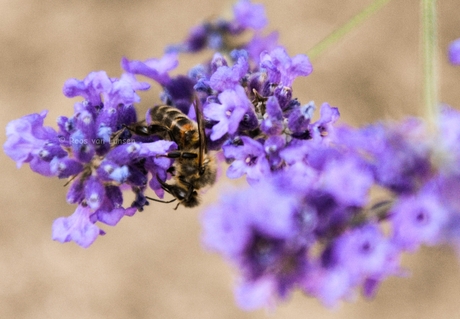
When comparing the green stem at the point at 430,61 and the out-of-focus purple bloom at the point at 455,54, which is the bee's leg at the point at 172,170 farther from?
the out-of-focus purple bloom at the point at 455,54

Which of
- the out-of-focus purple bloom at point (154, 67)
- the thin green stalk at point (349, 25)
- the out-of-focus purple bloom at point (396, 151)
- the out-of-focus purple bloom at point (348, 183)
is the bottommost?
the out-of-focus purple bloom at point (348, 183)

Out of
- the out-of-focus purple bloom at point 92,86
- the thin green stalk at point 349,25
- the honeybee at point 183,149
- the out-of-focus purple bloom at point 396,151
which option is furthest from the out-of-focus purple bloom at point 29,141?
the thin green stalk at point 349,25

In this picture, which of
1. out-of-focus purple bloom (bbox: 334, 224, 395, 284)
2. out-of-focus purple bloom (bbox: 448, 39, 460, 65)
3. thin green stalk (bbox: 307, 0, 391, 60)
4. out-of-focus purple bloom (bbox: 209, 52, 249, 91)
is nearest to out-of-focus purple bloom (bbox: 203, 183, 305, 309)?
out-of-focus purple bloom (bbox: 334, 224, 395, 284)

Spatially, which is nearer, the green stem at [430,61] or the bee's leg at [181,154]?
the green stem at [430,61]

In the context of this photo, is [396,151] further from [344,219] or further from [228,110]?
[228,110]

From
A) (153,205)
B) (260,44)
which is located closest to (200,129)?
(260,44)

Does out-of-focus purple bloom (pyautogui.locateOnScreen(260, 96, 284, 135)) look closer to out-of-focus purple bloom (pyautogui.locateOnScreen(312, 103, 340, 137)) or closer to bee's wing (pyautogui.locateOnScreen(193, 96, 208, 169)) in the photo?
out-of-focus purple bloom (pyautogui.locateOnScreen(312, 103, 340, 137))

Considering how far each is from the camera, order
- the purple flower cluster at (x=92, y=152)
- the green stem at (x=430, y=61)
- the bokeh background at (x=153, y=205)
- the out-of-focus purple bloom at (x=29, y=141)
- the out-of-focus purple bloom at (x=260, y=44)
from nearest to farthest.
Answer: the green stem at (x=430, y=61), the purple flower cluster at (x=92, y=152), the out-of-focus purple bloom at (x=29, y=141), the out-of-focus purple bloom at (x=260, y=44), the bokeh background at (x=153, y=205)

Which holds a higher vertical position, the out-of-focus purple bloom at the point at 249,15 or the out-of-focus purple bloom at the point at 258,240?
the out-of-focus purple bloom at the point at 249,15
